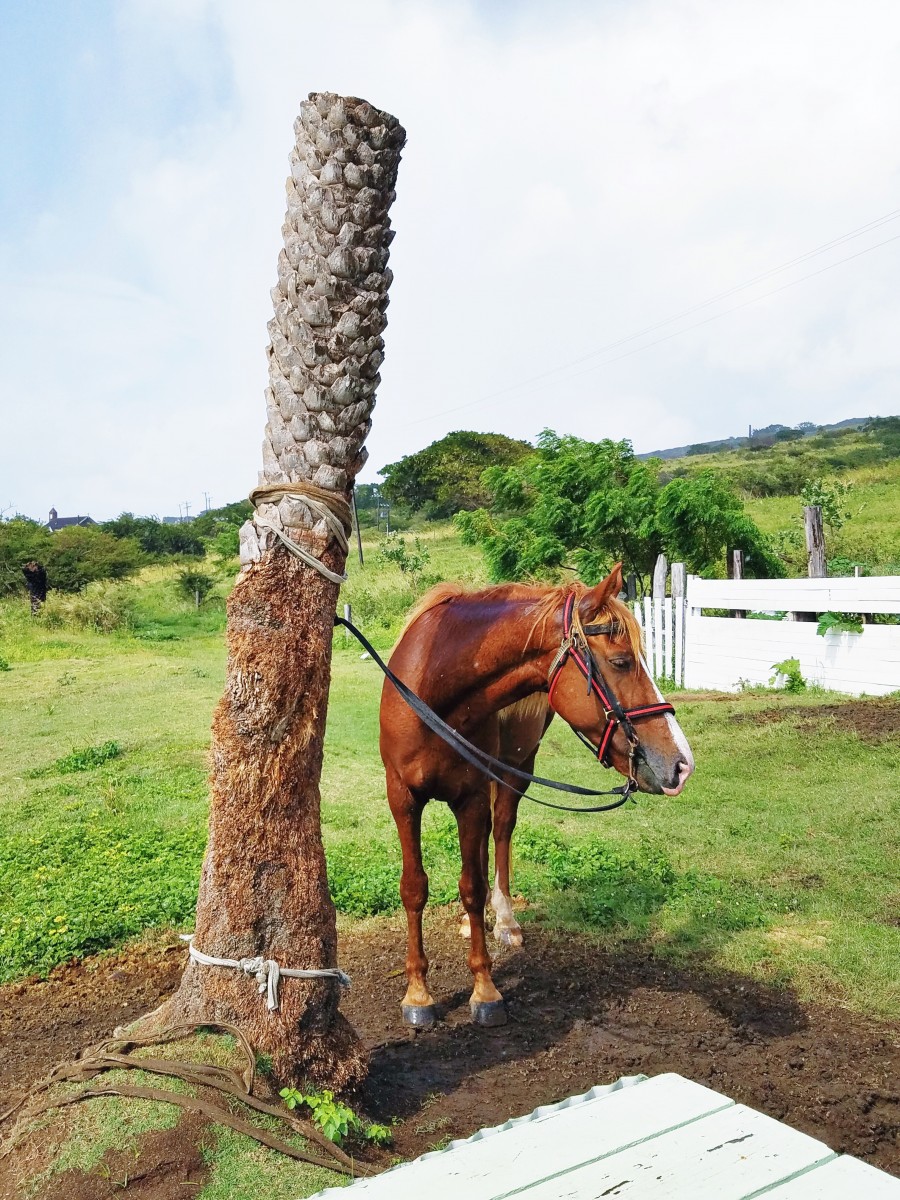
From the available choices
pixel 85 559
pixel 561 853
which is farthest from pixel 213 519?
pixel 561 853

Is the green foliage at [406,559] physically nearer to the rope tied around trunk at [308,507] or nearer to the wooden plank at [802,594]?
the wooden plank at [802,594]

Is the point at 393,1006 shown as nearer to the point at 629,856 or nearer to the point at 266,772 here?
the point at 266,772

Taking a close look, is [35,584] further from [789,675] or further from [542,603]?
[542,603]

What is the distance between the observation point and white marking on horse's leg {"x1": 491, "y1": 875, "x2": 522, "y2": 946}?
6.10 m

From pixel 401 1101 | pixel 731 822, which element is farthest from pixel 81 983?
pixel 731 822

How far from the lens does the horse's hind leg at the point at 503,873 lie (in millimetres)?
6137

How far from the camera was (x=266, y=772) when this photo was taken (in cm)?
386

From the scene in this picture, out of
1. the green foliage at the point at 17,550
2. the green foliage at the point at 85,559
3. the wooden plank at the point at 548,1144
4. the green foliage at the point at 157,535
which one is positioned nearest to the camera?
the wooden plank at the point at 548,1144

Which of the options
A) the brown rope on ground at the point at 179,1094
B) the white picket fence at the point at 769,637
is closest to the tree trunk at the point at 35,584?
the white picket fence at the point at 769,637

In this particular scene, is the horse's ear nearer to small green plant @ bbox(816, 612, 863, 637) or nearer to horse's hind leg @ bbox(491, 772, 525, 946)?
horse's hind leg @ bbox(491, 772, 525, 946)

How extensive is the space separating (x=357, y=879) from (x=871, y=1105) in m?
3.68

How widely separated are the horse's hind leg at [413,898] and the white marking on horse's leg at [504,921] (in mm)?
983

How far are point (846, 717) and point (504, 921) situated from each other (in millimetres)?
5745

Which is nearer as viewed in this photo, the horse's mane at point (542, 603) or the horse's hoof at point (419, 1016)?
the horse's mane at point (542, 603)
